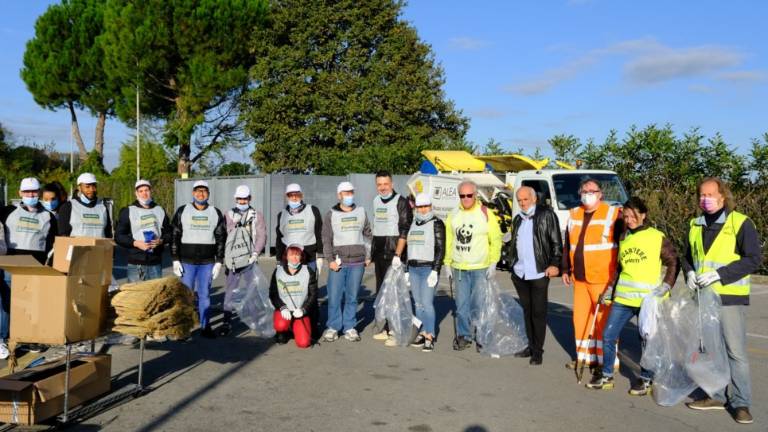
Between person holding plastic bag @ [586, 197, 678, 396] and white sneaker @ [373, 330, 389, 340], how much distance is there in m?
3.12

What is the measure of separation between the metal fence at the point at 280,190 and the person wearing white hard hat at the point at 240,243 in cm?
1101

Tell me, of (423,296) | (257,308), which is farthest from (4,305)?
(423,296)

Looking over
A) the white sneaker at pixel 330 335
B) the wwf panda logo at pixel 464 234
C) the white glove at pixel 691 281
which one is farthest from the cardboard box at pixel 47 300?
the white glove at pixel 691 281

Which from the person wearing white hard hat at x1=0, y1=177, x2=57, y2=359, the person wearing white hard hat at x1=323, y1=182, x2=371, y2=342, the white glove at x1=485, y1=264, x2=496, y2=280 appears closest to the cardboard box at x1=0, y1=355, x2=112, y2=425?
the person wearing white hard hat at x1=0, y1=177, x2=57, y2=359

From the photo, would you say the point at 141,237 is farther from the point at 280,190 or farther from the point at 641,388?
the point at 280,190

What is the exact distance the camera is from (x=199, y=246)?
27.8 ft

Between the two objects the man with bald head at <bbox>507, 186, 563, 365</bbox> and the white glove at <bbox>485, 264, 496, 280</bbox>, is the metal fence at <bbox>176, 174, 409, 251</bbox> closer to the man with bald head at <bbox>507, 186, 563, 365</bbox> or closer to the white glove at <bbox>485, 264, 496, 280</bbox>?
the white glove at <bbox>485, 264, 496, 280</bbox>

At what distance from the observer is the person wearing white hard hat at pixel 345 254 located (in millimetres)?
8617

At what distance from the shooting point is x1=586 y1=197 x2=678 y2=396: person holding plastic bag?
6.13 m

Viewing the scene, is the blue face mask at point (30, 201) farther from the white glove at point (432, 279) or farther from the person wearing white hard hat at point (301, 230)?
the white glove at point (432, 279)

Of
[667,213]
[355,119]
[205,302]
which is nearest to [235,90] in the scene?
[355,119]

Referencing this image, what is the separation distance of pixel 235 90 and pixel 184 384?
31058 millimetres

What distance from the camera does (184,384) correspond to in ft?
21.4

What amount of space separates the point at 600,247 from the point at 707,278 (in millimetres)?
1177
